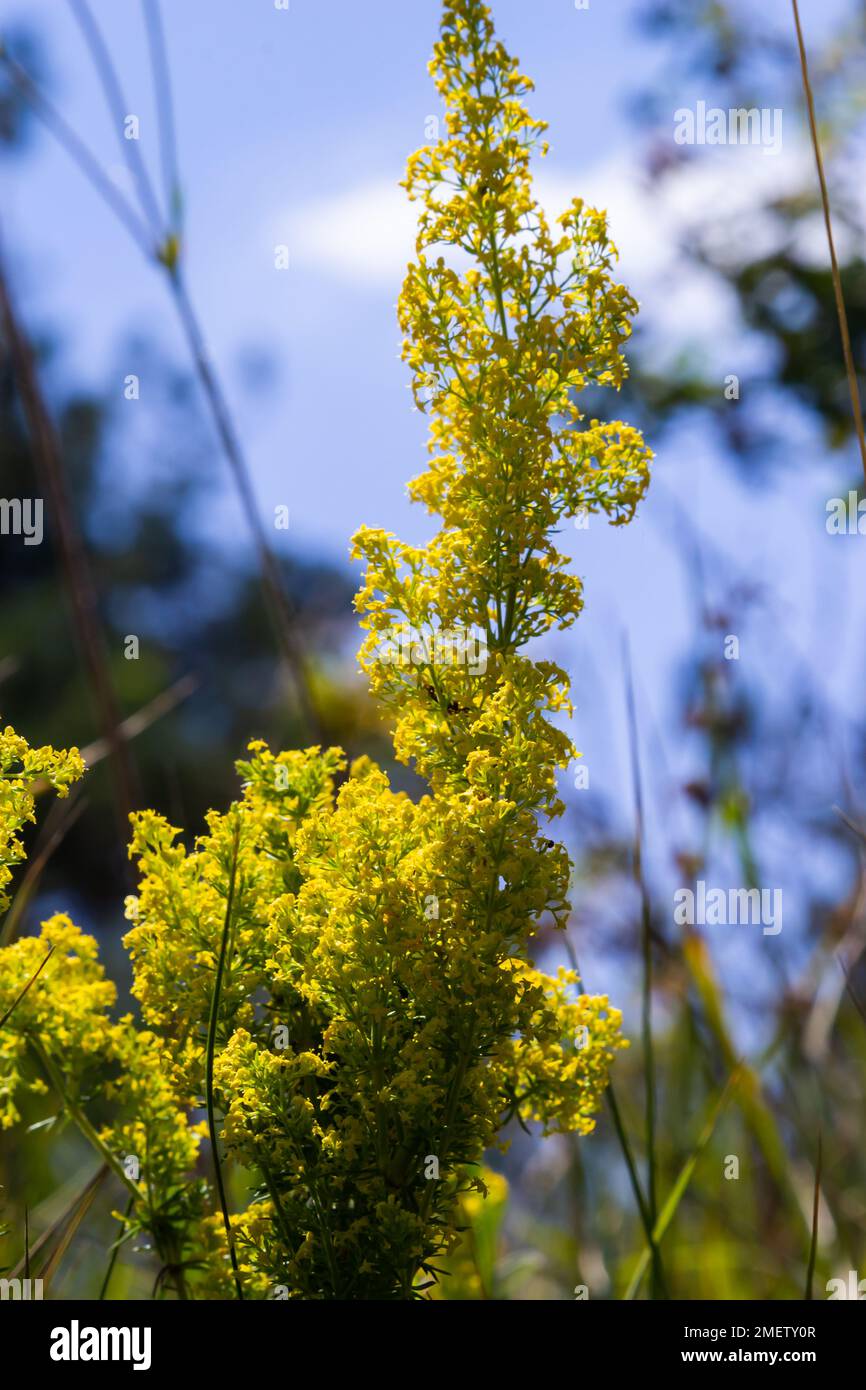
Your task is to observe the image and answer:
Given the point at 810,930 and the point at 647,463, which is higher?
the point at 810,930

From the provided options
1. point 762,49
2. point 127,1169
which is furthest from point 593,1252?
point 762,49

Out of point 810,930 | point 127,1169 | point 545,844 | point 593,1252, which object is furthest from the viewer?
point 810,930

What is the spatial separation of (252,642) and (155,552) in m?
0.79

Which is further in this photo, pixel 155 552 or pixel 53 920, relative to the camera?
pixel 155 552

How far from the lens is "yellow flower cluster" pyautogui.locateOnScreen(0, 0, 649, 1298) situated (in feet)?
1.87

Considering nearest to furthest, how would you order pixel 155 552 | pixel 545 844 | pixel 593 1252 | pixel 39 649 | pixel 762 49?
1. pixel 545 844
2. pixel 593 1252
3. pixel 762 49
4. pixel 39 649
5. pixel 155 552

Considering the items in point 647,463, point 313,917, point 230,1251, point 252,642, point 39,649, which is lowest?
point 230,1251

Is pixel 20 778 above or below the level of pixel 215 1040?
above

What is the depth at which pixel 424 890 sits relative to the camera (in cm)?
57

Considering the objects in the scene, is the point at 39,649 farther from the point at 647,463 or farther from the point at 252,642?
the point at 647,463

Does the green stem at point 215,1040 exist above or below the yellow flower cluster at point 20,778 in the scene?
below

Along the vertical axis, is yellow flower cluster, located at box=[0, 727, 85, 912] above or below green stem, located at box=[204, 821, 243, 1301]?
above

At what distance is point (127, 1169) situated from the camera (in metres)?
0.70

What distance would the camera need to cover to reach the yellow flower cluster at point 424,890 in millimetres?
569
